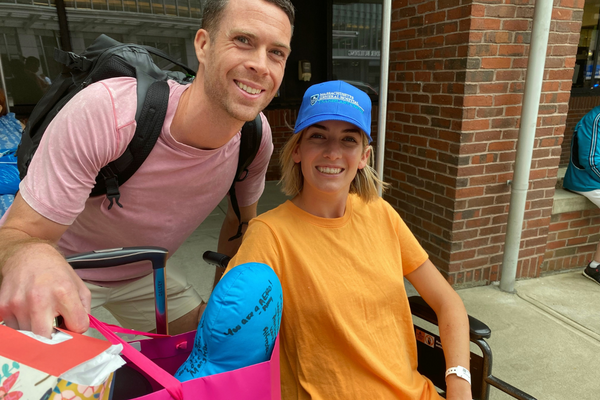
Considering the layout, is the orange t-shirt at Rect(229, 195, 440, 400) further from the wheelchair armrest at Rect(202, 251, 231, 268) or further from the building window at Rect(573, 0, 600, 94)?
the building window at Rect(573, 0, 600, 94)

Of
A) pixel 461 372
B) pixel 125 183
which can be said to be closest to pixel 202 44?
pixel 125 183

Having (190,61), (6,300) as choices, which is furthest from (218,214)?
(6,300)

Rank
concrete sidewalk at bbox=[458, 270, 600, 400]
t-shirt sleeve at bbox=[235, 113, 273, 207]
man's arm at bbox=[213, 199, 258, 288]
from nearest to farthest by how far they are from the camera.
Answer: t-shirt sleeve at bbox=[235, 113, 273, 207] → man's arm at bbox=[213, 199, 258, 288] → concrete sidewalk at bbox=[458, 270, 600, 400]

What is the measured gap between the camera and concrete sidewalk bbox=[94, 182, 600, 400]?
2.41 meters

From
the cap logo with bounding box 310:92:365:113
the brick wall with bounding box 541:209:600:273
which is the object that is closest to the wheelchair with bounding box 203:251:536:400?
the cap logo with bounding box 310:92:365:113

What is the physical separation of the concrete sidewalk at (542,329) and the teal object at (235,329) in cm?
123

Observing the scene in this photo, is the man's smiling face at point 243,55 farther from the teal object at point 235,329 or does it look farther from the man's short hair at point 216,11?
the teal object at point 235,329

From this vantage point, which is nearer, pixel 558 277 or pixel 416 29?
pixel 416 29

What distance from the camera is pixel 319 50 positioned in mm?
6418

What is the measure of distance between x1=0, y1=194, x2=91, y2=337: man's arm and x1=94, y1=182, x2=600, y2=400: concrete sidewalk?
1113 millimetres

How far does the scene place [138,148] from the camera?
→ 1.38 metres

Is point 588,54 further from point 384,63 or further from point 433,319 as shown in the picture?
point 433,319

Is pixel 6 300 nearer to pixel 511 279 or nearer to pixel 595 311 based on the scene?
pixel 511 279

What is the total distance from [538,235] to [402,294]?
103 inches
